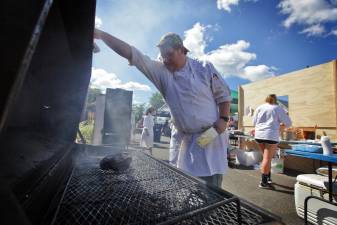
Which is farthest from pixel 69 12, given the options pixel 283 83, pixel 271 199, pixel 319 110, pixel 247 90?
pixel 247 90

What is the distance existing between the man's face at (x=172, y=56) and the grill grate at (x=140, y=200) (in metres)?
0.89

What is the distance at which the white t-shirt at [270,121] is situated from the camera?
15.9 ft

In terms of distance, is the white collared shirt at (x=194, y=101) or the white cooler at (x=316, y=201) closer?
the white collared shirt at (x=194, y=101)

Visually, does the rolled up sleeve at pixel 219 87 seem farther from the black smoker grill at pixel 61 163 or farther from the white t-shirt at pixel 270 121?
the white t-shirt at pixel 270 121

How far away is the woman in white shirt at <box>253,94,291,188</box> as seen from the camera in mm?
4711

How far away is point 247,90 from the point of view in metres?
10.0

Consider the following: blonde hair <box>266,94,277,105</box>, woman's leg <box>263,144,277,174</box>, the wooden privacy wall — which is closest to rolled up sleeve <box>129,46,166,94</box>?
woman's leg <box>263,144,277,174</box>

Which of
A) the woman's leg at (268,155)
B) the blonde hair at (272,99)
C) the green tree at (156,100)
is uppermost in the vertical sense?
the green tree at (156,100)

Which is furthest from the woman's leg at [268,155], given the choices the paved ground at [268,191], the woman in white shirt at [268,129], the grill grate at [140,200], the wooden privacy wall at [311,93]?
the grill grate at [140,200]

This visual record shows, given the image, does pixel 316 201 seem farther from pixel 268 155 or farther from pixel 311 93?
pixel 311 93

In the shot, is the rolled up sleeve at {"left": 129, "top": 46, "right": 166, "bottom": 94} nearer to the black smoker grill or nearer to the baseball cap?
the baseball cap

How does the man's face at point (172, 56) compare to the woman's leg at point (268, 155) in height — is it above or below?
above

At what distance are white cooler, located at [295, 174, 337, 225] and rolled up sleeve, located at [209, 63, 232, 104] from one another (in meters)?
1.97

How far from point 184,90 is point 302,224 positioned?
2719mm
